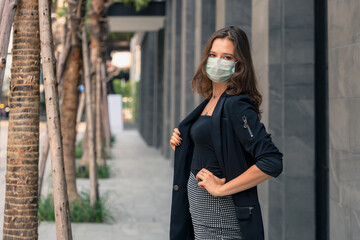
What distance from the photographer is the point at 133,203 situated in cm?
978

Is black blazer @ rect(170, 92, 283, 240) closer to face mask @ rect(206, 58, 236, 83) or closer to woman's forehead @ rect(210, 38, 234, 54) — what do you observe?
face mask @ rect(206, 58, 236, 83)

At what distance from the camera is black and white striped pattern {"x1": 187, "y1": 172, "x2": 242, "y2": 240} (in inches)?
104

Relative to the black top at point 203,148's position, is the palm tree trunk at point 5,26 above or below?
above

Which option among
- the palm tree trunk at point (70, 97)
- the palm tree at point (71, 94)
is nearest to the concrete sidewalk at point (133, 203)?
the palm tree at point (71, 94)

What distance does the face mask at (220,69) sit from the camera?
267cm

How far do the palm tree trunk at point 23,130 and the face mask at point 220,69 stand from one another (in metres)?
1.81

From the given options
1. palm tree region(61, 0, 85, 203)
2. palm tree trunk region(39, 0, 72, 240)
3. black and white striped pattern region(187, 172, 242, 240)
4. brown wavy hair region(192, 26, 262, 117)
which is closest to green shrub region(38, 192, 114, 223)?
palm tree region(61, 0, 85, 203)

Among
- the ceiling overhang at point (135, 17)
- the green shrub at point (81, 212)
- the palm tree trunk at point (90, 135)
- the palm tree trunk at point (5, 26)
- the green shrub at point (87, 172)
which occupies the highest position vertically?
the ceiling overhang at point (135, 17)

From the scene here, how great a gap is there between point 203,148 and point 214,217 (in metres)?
0.34

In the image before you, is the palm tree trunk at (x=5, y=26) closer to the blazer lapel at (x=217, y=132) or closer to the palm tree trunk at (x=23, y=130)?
the palm tree trunk at (x=23, y=130)

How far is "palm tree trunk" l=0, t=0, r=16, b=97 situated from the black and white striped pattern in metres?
1.85

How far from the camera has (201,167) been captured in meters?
2.71
